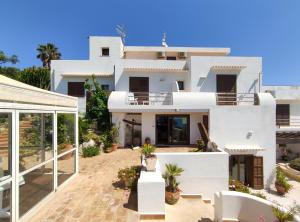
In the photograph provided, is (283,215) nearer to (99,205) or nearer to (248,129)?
(99,205)

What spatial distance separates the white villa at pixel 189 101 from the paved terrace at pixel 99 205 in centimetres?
643

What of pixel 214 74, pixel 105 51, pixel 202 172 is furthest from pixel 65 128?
pixel 214 74

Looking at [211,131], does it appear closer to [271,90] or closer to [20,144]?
[20,144]

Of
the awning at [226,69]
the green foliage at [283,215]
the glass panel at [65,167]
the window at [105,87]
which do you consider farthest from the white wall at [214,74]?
the green foliage at [283,215]

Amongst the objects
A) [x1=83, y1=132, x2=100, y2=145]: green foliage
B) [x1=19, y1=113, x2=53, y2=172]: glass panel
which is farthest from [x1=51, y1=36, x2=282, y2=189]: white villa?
[x1=19, y1=113, x2=53, y2=172]: glass panel

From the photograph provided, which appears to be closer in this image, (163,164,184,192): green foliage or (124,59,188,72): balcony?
(163,164,184,192): green foliage

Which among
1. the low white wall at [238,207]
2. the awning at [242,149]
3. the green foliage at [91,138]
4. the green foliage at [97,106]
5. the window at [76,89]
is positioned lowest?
the low white wall at [238,207]

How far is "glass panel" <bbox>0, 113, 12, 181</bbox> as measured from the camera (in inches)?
202

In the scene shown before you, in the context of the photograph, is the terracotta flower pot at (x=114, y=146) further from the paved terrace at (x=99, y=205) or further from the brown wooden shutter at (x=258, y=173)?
the brown wooden shutter at (x=258, y=173)

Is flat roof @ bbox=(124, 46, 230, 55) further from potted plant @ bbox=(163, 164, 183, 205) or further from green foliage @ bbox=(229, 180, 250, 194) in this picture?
potted plant @ bbox=(163, 164, 183, 205)

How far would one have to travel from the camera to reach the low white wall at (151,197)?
261 inches

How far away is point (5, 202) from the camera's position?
5195 mm

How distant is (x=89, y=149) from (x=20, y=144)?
8.87 metres

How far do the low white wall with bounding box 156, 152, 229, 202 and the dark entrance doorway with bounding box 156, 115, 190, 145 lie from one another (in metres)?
7.17
